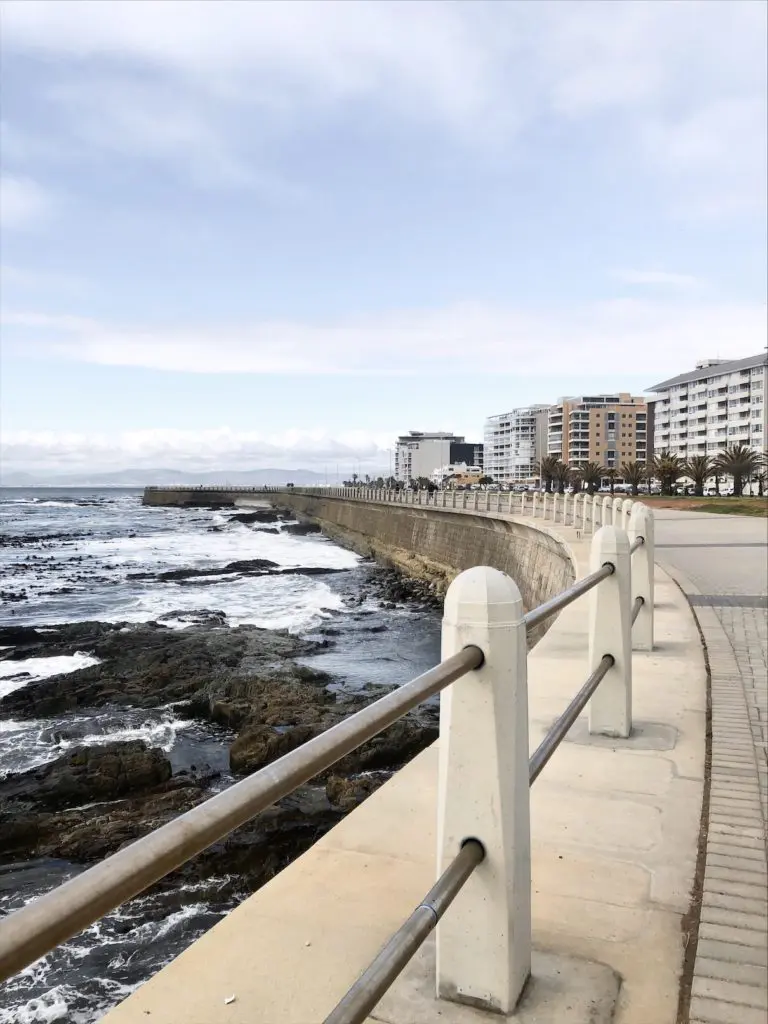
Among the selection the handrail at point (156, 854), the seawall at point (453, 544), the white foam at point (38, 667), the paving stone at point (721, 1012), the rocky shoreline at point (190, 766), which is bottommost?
the white foam at point (38, 667)

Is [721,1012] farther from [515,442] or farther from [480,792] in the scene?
[515,442]

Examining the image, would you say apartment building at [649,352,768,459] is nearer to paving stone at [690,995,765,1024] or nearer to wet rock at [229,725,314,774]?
wet rock at [229,725,314,774]

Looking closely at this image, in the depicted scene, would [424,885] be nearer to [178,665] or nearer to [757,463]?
[178,665]

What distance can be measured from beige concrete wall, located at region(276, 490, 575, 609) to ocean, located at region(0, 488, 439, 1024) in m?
2.06

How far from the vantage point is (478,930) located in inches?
75.0

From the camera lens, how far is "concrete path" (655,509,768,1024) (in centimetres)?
214

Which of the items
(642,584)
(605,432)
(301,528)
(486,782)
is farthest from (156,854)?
(605,432)

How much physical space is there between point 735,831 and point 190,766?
7.66 m

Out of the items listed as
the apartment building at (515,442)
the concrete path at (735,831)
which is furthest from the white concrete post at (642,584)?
the apartment building at (515,442)

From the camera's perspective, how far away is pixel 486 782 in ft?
6.09

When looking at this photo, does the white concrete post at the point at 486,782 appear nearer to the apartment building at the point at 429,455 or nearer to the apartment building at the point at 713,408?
the apartment building at the point at 713,408

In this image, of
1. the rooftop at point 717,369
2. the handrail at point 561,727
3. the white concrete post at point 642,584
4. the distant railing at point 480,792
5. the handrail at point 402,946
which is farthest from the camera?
the rooftop at point 717,369

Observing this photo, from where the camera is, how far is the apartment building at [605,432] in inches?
5679

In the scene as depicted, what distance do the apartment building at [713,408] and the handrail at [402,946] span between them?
106281mm
